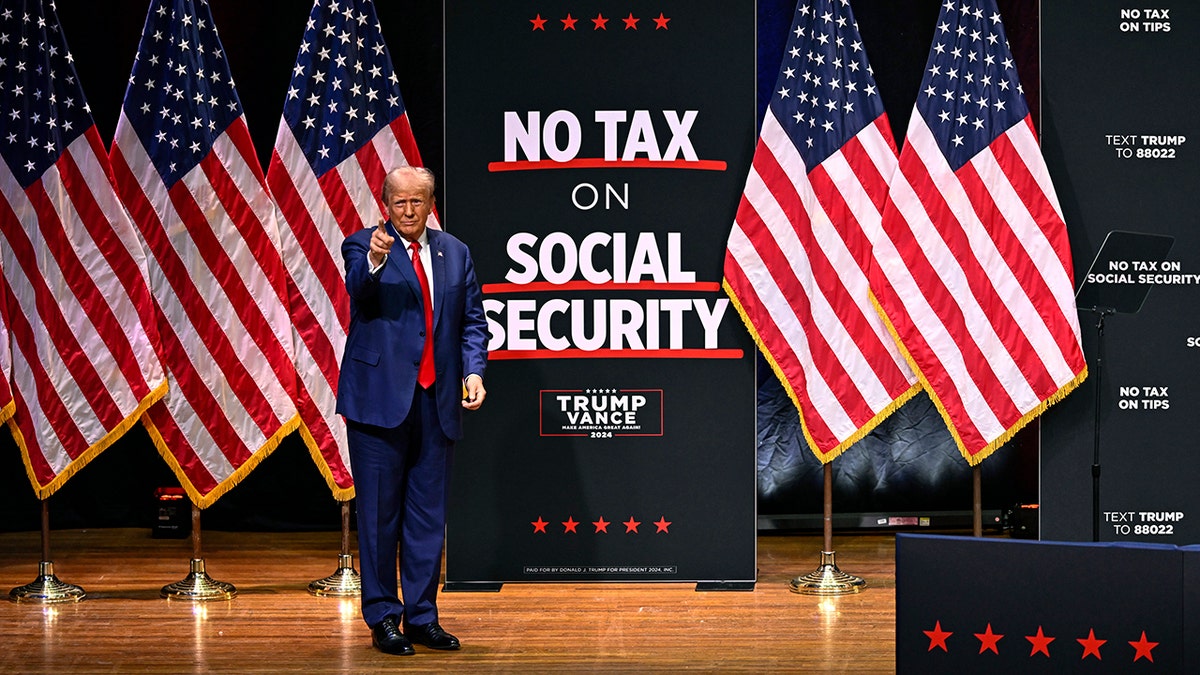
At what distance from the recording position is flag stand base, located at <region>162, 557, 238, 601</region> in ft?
18.7

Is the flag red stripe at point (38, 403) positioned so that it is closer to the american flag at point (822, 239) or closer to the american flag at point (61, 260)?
the american flag at point (61, 260)

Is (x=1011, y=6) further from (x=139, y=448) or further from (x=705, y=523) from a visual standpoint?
(x=139, y=448)

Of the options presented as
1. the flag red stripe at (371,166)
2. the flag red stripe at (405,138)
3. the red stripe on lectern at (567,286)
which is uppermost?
the flag red stripe at (405,138)

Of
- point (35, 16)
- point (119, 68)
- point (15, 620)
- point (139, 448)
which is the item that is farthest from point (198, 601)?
point (119, 68)

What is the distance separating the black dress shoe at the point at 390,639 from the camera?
15.4 feet

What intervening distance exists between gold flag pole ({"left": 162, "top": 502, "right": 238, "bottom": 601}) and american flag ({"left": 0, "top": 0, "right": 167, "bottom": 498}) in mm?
524

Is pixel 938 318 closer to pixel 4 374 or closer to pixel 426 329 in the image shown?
pixel 426 329

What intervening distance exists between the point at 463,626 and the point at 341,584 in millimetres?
876

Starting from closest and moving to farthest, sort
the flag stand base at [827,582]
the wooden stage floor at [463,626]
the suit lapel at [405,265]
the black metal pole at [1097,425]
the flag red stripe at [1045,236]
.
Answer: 1. the wooden stage floor at [463,626]
2. the suit lapel at [405,265]
3. the black metal pole at [1097,425]
4. the flag red stripe at [1045,236]
5. the flag stand base at [827,582]

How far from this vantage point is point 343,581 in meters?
5.81

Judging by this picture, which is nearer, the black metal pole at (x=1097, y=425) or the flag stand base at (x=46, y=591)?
the black metal pole at (x=1097, y=425)

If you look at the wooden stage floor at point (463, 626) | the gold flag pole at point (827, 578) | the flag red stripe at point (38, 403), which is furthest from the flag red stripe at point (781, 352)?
the flag red stripe at point (38, 403)

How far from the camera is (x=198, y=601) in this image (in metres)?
5.65

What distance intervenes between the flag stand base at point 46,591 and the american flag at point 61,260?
32 cm
